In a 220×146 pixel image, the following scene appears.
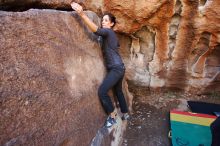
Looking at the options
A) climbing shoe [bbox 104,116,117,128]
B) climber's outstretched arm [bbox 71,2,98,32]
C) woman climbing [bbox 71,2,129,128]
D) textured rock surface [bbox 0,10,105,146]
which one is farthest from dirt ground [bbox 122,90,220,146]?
climber's outstretched arm [bbox 71,2,98,32]

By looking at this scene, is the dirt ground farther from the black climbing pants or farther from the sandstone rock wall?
the black climbing pants

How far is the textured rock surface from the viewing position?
5.10 ft

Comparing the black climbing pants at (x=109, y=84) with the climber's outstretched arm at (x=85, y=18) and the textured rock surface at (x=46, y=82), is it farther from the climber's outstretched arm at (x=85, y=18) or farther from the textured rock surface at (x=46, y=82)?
the climber's outstretched arm at (x=85, y=18)

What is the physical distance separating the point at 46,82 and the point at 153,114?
2370 millimetres

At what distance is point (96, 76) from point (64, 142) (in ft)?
3.18

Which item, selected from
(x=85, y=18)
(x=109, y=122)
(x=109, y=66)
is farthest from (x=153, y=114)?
(x=85, y=18)

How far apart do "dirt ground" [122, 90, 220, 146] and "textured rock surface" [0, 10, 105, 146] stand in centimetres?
94

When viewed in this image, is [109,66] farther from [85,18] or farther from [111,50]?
[85,18]

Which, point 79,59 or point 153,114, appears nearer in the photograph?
point 79,59

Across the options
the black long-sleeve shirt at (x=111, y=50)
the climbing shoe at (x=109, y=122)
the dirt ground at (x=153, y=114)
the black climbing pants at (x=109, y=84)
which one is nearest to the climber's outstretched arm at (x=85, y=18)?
the black long-sleeve shirt at (x=111, y=50)

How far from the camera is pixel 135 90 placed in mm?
4371

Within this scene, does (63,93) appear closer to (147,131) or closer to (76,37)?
(76,37)

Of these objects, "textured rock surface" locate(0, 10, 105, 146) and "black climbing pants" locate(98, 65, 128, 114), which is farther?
"black climbing pants" locate(98, 65, 128, 114)

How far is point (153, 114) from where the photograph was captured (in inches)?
151
